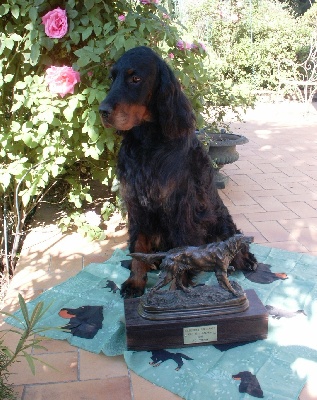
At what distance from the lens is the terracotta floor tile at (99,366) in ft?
6.57

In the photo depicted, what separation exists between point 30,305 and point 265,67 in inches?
378

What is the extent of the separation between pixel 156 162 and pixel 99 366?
3.10 ft

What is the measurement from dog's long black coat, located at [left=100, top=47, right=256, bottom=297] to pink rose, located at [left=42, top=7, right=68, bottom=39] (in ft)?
3.02

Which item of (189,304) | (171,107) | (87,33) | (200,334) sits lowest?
(200,334)

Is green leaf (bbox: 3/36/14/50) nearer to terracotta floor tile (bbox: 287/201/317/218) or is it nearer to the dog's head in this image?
the dog's head

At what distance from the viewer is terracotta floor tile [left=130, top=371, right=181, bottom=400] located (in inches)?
73.8

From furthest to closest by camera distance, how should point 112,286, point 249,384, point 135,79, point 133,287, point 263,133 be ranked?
1. point 263,133
2. point 112,286
3. point 133,287
4. point 135,79
5. point 249,384

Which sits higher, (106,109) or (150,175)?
(106,109)

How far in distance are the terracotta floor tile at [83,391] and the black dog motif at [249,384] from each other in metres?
0.45

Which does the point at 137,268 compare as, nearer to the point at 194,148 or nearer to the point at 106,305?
the point at 106,305

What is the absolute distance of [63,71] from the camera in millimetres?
2848

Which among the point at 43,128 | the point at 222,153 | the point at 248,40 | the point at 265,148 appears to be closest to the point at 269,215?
the point at 222,153

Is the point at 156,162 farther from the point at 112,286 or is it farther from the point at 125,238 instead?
the point at 125,238

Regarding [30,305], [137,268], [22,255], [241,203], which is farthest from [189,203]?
[241,203]
